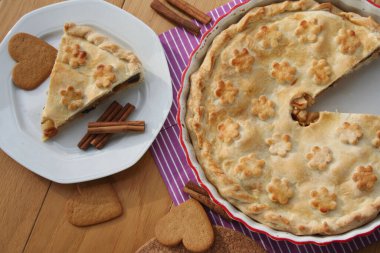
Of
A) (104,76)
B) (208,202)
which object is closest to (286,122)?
(208,202)

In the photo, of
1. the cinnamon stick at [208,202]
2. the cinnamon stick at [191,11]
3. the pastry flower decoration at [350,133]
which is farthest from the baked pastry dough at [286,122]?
the cinnamon stick at [191,11]

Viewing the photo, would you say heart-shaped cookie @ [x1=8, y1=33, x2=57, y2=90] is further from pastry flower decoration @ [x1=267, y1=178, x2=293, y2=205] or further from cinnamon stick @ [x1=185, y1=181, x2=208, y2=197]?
pastry flower decoration @ [x1=267, y1=178, x2=293, y2=205]

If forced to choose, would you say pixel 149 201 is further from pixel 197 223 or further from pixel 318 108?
pixel 318 108

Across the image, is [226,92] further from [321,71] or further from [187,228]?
[187,228]

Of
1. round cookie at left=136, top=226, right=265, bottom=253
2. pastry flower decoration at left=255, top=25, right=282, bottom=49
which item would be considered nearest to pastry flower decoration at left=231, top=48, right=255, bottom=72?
pastry flower decoration at left=255, top=25, right=282, bottom=49

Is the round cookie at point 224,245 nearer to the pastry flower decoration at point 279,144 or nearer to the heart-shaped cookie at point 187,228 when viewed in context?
the heart-shaped cookie at point 187,228

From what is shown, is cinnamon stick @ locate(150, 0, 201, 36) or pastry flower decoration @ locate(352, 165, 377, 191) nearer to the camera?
pastry flower decoration @ locate(352, 165, 377, 191)
